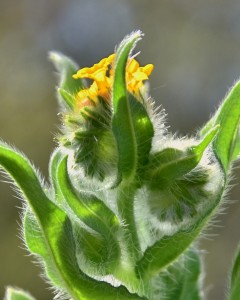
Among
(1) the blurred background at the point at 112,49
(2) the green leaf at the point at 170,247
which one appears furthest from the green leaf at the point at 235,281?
(1) the blurred background at the point at 112,49

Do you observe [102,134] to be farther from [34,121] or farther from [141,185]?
[34,121]

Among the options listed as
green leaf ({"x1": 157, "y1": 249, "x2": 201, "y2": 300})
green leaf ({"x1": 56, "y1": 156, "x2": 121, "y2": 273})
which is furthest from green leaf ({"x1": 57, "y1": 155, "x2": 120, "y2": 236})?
green leaf ({"x1": 157, "y1": 249, "x2": 201, "y2": 300})

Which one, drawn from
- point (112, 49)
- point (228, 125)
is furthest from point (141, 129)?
point (112, 49)

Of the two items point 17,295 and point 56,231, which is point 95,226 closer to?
point 56,231

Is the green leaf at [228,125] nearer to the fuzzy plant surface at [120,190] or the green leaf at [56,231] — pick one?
the fuzzy plant surface at [120,190]

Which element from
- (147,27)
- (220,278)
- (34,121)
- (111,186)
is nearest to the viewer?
(111,186)

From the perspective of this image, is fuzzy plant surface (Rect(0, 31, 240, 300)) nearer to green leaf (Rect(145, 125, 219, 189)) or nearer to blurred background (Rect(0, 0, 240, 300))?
green leaf (Rect(145, 125, 219, 189))

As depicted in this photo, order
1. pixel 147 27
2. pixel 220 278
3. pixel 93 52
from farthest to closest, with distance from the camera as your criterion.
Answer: pixel 147 27
pixel 93 52
pixel 220 278

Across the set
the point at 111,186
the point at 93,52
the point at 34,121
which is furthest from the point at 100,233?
the point at 93,52
